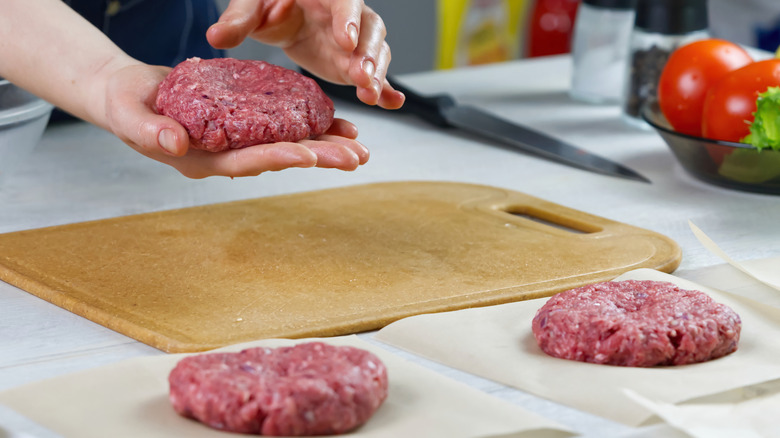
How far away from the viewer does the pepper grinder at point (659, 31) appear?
1952 millimetres

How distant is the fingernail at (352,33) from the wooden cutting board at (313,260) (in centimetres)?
28

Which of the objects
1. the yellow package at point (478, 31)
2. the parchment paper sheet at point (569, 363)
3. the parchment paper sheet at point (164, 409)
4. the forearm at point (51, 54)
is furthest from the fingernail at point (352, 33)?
the yellow package at point (478, 31)

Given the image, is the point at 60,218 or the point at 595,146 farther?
the point at 595,146

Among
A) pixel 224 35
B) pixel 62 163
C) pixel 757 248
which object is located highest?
pixel 224 35

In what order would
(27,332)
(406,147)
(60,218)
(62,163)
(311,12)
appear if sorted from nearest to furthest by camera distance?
(27,332), (60,218), (311,12), (62,163), (406,147)

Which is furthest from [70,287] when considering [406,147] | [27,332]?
[406,147]

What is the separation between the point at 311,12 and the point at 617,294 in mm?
794

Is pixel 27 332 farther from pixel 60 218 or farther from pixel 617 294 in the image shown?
pixel 617 294

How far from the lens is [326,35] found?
1557 millimetres

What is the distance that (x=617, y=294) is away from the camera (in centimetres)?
103

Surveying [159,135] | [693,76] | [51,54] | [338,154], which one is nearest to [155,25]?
[51,54]

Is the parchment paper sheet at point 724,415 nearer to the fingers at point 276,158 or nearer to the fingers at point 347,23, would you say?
the fingers at point 276,158

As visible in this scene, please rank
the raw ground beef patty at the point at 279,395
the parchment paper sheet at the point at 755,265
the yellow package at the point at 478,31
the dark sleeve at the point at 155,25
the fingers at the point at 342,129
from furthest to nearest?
the yellow package at the point at 478,31 → the dark sleeve at the point at 155,25 → the fingers at the point at 342,129 → the parchment paper sheet at the point at 755,265 → the raw ground beef patty at the point at 279,395

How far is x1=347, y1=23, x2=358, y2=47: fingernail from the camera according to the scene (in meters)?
1.29
